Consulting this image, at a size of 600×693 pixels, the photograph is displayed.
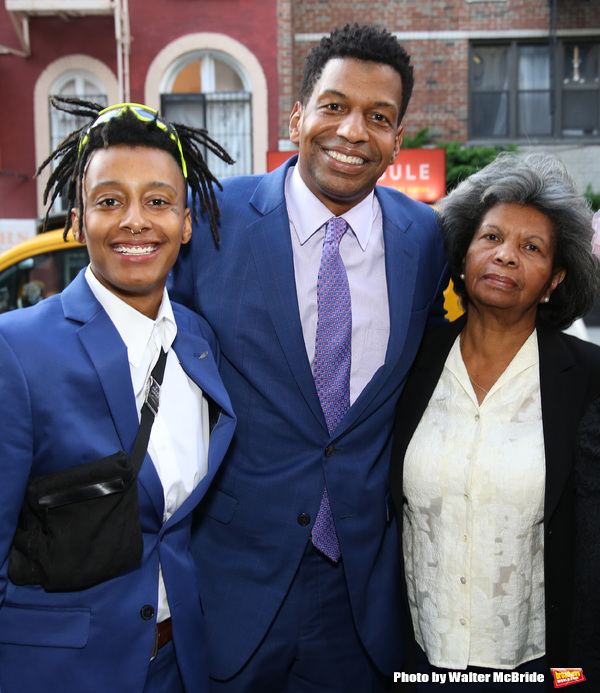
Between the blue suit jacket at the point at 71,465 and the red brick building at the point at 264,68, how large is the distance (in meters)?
10.0

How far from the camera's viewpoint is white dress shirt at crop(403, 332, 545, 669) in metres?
2.19

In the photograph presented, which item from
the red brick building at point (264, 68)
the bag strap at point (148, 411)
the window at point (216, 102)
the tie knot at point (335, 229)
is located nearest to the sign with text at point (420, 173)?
the red brick building at point (264, 68)

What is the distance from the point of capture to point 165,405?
183cm

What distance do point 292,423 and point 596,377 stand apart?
3.38 ft

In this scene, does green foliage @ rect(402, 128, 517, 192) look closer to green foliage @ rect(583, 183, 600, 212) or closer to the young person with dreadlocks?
green foliage @ rect(583, 183, 600, 212)

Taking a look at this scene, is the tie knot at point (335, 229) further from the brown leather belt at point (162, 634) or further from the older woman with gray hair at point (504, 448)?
the brown leather belt at point (162, 634)

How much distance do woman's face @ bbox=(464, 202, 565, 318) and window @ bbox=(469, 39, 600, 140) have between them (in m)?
10.2

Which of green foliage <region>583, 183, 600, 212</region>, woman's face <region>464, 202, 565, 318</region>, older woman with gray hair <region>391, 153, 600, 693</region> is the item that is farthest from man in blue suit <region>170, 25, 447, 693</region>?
green foliage <region>583, 183, 600, 212</region>

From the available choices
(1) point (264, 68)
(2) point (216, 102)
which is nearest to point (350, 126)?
(1) point (264, 68)

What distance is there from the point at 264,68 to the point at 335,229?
31.9 feet

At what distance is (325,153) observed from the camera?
2275mm

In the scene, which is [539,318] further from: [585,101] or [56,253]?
[585,101]

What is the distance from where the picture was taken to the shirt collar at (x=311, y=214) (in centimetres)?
231

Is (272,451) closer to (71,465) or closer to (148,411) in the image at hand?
(148,411)
